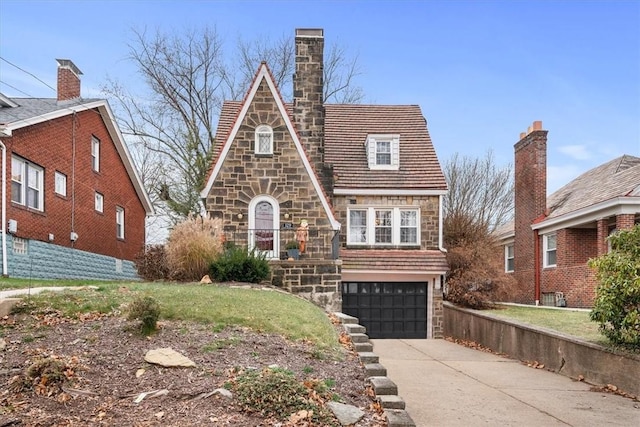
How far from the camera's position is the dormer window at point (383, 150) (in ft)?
71.7

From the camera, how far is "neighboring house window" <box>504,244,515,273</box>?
1009 inches

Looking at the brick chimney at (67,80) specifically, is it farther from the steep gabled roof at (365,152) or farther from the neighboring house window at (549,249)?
the neighboring house window at (549,249)

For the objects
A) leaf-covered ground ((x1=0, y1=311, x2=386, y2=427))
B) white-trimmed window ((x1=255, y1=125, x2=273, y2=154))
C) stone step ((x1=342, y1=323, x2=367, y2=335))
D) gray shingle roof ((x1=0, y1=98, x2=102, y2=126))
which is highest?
gray shingle roof ((x1=0, y1=98, x2=102, y2=126))

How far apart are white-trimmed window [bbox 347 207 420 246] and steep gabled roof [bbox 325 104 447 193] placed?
92 centimetres

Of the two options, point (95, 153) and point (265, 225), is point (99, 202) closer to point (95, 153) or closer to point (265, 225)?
point (95, 153)

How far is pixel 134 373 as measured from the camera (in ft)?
20.8

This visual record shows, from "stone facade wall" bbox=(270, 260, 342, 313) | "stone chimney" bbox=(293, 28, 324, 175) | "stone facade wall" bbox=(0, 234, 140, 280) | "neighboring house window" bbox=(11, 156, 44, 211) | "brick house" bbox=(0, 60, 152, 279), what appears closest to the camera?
"stone facade wall" bbox=(270, 260, 342, 313)

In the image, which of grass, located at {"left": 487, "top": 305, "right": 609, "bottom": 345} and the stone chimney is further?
the stone chimney

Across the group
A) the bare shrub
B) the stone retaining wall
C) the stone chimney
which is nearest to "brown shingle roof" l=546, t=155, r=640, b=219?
the stone retaining wall

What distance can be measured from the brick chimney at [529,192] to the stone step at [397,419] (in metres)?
17.8

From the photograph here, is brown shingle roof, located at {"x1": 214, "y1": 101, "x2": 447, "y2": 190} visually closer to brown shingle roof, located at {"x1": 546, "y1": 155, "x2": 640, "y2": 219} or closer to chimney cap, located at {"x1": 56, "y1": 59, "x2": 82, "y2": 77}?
brown shingle roof, located at {"x1": 546, "y1": 155, "x2": 640, "y2": 219}

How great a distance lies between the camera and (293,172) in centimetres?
1809

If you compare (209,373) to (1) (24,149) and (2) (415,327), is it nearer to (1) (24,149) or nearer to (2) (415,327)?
(1) (24,149)

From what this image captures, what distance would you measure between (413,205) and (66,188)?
1247 centimetres
